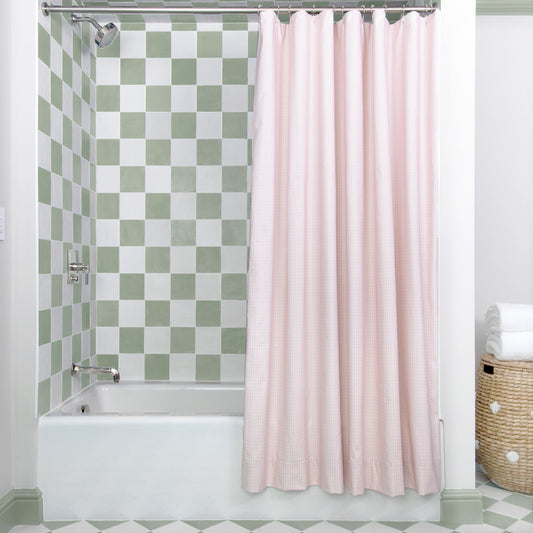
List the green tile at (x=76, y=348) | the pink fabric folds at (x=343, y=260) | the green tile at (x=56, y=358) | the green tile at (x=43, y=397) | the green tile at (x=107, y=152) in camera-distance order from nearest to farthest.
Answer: the pink fabric folds at (x=343, y=260)
the green tile at (x=43, y=397)
the green tile at (x=56, y=358)
the green tile at (x=76, y=348)
the green tile at (x=107, y=152)

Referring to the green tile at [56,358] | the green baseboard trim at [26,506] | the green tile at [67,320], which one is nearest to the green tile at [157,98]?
the green tile at [67,320]

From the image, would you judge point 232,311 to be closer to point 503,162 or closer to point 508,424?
point 508,424

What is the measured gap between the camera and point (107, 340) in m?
2.55

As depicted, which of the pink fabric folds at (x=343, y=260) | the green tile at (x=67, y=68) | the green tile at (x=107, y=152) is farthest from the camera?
the green tile at (x=107, y=152)

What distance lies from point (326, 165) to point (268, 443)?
1.00 m

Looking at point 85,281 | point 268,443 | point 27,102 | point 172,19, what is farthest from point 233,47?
point 268,443

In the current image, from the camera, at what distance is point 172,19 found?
249 centimetres

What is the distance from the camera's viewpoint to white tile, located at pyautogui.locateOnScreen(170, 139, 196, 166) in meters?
2.53

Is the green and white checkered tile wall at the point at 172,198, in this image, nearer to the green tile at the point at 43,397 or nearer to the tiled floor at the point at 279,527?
the green tile at the point at 43,397

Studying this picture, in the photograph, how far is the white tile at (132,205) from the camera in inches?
99.9

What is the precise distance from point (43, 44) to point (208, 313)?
1346 millimetres

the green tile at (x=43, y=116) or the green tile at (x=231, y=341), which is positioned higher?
the green tile at (x=43, y=116)

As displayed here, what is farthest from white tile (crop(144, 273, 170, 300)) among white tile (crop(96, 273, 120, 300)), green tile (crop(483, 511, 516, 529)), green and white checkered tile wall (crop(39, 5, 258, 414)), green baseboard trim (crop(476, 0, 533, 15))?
green baseboard trim (crop(476, 0, 533, 15))

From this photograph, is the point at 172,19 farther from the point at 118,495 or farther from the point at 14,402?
the point at 118,495
